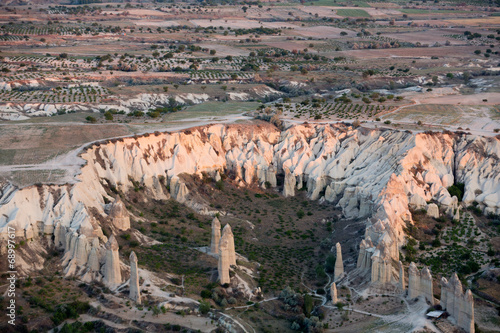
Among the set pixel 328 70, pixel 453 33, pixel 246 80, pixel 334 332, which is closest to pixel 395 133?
pixel 334 332

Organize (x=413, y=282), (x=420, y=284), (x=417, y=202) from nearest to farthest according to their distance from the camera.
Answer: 1. (x=420, y=284)
2. (x=413, y=282)
3. (x=417, y=202)

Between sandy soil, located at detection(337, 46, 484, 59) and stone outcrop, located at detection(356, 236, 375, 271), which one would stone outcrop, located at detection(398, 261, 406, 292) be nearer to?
stone outcrop, located at detection(356, 236, 375, 271)

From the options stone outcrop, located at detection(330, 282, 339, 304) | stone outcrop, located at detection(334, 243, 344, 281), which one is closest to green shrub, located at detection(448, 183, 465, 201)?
stone outcrop, located at detection(334, 243, 344, 281)

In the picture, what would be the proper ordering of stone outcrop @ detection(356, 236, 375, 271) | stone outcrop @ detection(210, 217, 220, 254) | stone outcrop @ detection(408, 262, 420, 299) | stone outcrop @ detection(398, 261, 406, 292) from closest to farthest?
stone outcrop @ detection(408, 262, 420, 299)
stone outcrop @ detection(398, 261, 406, 292)
stone outcrop @ detection(356, 236, 375, 271)
stone outcrop @ detection(210, 217, 220, 254)

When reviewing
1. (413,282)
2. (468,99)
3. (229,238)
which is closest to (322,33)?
(468,99)

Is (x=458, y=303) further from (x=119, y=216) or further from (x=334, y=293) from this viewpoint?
(x=119, y=216)

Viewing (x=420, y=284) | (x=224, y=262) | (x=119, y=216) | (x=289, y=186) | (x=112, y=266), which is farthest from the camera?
(x=289, y=186)

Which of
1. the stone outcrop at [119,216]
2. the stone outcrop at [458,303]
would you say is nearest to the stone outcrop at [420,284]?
the stone outcrop at [458,303]

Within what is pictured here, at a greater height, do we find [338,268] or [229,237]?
[229,237]
